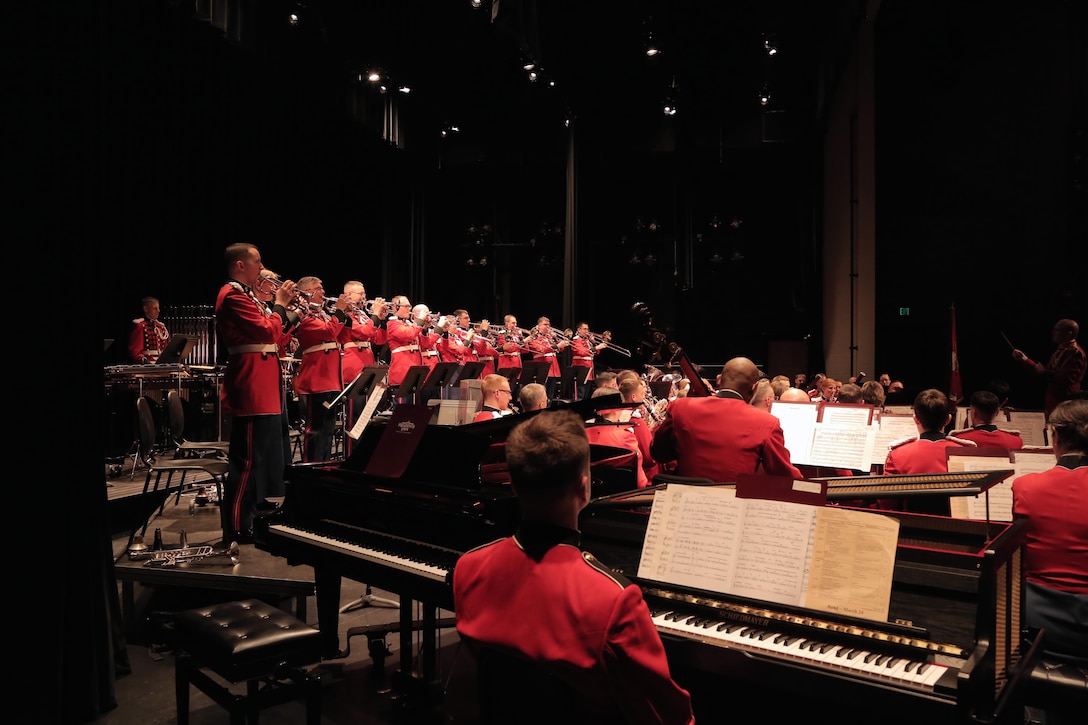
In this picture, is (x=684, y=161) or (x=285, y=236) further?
(x=684, y=161)

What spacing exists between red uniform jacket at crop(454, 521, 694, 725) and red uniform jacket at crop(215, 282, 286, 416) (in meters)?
3.67

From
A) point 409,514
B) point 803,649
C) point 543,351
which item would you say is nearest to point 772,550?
point 803,649

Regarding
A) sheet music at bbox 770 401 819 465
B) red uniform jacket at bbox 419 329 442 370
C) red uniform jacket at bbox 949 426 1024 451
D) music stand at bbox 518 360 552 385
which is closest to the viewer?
red uniform jacket at bbox 949 426 1024 451

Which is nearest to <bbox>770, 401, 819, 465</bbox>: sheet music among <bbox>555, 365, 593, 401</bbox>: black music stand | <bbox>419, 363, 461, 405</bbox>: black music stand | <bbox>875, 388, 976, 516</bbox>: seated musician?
<bbox>875, 388, 976, 516</bbox>: seated musician

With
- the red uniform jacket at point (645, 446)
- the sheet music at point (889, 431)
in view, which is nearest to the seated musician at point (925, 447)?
the sheet music at point (889, 431)

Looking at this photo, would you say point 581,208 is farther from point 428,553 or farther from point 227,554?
point 428,553

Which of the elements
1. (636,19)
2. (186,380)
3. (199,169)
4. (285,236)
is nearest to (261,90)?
(199,169)

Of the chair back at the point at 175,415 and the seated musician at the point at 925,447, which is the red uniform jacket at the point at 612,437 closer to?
the seated musician at the point at 925,447

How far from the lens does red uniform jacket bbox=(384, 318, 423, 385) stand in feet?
30.8

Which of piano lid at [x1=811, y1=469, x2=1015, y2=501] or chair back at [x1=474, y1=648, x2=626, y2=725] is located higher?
piano lid at [x1=811, y1=469, x2=1015, y2=501]

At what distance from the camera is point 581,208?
1795 cm

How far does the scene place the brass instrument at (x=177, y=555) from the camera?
14.1 feet

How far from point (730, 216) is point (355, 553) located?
51.4ft

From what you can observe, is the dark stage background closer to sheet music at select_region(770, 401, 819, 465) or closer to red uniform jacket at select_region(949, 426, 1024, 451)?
sheet music at select_region(770, 401, 819, 465)
